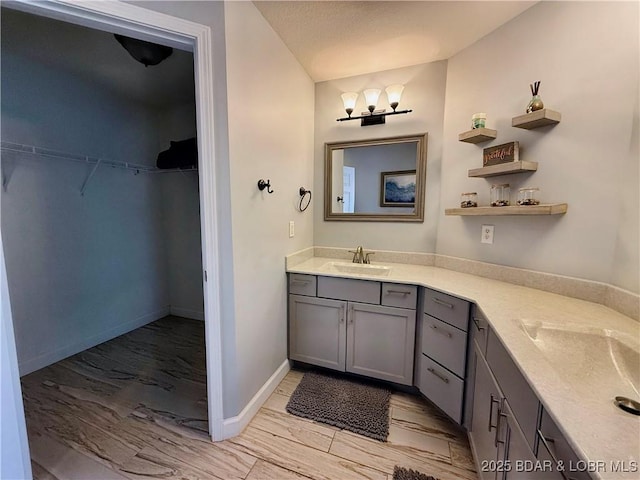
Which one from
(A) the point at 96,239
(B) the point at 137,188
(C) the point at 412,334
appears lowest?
(C) the point at 412,334

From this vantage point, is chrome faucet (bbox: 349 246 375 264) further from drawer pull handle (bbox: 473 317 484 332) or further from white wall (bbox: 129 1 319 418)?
drawer pull handle (bbox: 473 317 484 332)

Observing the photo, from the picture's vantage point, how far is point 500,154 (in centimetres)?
163

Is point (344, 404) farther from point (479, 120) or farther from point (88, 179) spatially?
point (88, 179)

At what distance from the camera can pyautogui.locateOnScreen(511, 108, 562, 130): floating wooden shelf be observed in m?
1.37

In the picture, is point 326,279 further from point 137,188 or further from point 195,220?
point 137,188

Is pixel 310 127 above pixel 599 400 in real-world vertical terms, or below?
above

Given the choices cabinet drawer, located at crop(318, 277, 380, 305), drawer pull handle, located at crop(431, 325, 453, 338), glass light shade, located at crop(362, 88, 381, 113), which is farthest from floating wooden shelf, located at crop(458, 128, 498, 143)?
drawer pull handle, located at crop(431, 325, 453, 338)

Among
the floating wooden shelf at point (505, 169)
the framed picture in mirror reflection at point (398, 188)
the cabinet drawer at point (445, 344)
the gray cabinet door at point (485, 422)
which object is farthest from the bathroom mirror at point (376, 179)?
the gray cabinet door at point (485, 422)

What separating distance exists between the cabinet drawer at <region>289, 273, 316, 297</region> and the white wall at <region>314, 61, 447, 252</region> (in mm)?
584

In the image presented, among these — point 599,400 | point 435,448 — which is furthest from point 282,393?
point 599,400

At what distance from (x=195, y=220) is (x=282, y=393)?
2051 mm

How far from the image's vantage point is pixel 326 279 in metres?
1.95

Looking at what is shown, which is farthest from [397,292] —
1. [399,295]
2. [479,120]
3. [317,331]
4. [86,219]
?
[86,219]

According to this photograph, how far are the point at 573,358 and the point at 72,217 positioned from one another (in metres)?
3.43
